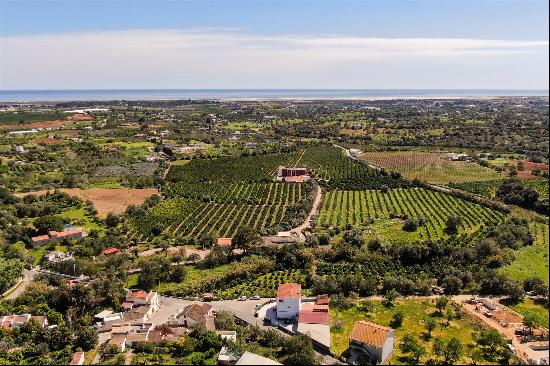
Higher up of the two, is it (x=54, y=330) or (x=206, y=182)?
(x=206, y=182)

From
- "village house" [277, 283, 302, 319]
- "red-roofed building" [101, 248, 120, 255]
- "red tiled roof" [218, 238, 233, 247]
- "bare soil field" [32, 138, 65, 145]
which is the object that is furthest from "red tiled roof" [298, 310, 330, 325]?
"bare soil field" [32, 138, 65, 145]

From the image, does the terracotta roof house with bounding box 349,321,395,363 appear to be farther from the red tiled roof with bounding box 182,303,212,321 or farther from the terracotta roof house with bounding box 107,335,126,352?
the terracotta roof house with bounding box 107,335,126,352

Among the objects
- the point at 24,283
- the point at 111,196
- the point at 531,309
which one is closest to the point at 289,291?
the point at 531,309

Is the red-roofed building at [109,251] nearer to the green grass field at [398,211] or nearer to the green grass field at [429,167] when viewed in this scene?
the green grass field at [398,211]

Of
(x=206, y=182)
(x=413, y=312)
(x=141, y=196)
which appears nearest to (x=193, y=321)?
(x=413, y=312)

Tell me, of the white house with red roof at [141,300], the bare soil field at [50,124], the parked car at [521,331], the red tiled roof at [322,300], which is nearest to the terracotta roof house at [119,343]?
the white house with red roof at [141,300]

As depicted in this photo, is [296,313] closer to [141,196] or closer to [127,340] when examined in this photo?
[127,340]
